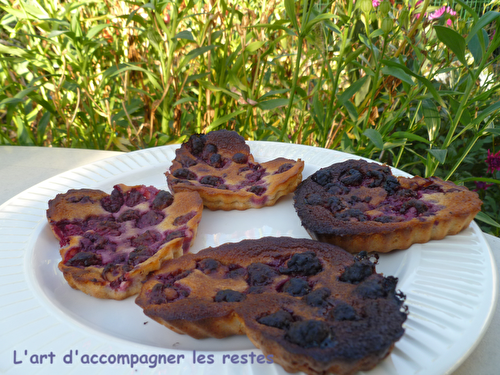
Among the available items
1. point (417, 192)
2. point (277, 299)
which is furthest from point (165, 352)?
point (417, 192)

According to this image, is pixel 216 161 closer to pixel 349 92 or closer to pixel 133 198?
pixel 133 198

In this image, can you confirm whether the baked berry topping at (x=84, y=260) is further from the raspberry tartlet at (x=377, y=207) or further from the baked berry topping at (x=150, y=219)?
the raspberry tartlet at (x=377, y=207)

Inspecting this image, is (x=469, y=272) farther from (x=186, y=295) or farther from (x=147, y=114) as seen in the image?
(x=147, y=114)

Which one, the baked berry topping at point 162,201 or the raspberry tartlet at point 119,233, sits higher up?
the baked berry topping at point 162,201

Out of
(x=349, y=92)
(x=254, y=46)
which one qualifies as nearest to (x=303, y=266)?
(x=349, y=92)

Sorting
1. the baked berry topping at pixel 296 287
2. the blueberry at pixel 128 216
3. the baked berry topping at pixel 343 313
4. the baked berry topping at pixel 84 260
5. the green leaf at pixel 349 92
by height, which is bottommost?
the baked berry topping at pixel 84 260

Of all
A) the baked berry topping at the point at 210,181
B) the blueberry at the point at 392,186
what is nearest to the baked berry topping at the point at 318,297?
the blueberry at the point at 392,186
